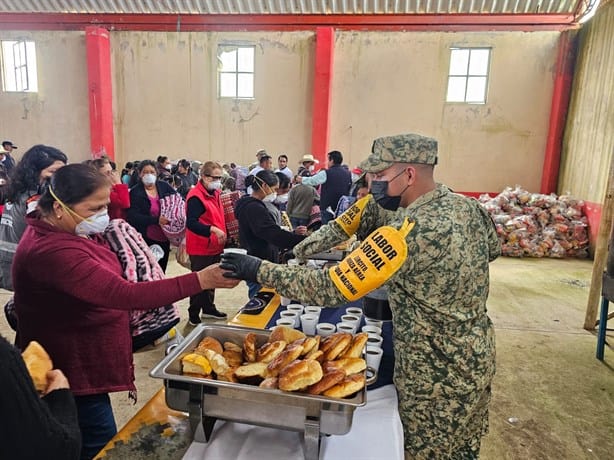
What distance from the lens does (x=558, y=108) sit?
9.26 metres

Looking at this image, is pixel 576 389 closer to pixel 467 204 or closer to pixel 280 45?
pixel 467 204

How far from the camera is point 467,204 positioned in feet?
5.08

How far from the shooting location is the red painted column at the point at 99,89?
10125 millimetres

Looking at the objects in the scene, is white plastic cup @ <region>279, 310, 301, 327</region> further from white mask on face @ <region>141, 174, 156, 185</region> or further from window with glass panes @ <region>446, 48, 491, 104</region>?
window with glass panes @ <region>446, 48, 491, 104</region>

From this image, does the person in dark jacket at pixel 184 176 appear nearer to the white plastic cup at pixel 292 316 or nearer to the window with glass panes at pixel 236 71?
the window with glass panes at pixel 236 71

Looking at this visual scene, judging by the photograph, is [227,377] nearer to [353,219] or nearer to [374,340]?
[374,340]

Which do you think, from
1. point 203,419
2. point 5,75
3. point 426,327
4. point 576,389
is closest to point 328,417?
point 203,419

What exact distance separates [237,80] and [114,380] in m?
10.0

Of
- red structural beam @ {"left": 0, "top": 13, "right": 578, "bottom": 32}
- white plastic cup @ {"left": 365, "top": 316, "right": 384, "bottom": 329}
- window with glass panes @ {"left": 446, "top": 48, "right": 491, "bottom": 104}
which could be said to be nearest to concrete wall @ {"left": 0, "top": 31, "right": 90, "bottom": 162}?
red structural beam @ {"left": 0, "top": 13, "right": 578, "bottom": 32}

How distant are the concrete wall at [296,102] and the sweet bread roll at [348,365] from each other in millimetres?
9235

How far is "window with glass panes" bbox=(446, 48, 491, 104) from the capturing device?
31.6 feet

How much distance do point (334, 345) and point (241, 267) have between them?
0.43 metres

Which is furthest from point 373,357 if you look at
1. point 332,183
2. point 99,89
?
point 99,89

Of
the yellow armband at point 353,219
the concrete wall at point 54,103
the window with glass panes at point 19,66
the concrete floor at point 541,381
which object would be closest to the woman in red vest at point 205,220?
the concrete floor at point 541,381
